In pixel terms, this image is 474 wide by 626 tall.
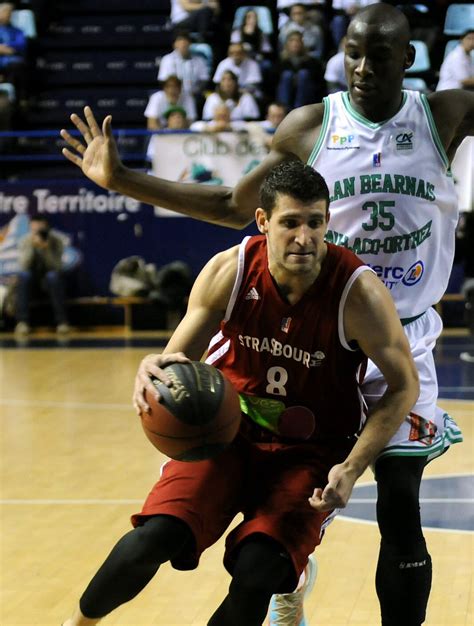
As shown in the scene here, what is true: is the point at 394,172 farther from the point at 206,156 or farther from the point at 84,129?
the point at 206,156

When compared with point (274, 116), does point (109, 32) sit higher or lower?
higher

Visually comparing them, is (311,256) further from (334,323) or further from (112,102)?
(112,102)

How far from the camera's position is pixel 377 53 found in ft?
12.8

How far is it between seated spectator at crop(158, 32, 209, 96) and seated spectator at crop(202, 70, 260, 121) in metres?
0.69

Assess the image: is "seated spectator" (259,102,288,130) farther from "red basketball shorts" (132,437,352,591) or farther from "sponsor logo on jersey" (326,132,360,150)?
"red basketball shorts" (132,437,352,591)

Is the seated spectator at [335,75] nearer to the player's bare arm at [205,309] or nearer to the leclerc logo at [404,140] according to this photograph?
the leclerc logo at [404,140]

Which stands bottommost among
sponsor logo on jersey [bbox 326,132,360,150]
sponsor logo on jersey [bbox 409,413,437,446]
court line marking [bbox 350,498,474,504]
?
court line marking [bbox 350,498,474,504]

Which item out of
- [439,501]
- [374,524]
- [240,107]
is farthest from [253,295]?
[240,107]

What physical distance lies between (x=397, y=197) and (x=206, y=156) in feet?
32.0

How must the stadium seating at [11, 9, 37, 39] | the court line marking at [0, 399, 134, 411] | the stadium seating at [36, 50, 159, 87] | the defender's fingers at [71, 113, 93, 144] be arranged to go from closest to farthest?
the defender's fingers at [71, 113, 93, 144] < the court line marking at [0, 399, 134, 411] < the stadium seating at [36, 50, 159, 87] < the stadium seating at [11, 9, 37, 39]

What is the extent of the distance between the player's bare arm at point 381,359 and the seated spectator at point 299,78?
10.9 metres

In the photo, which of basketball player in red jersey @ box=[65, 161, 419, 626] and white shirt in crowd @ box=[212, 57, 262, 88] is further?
white shirt in crowd @ box=[212, 57, 262, 88]

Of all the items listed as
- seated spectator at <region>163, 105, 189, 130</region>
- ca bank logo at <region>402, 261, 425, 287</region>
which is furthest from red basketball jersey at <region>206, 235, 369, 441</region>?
seated spectator at <region>163, 105, 189, 130</region>

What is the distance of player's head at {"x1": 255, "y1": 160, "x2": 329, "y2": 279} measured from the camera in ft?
11.7
